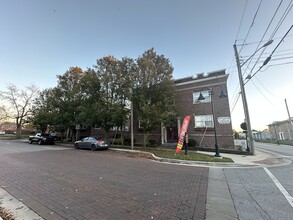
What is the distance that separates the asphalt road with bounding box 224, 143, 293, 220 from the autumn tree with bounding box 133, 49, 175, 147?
30.2ft

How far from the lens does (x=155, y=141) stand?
20.8 m

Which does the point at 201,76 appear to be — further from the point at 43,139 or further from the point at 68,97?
the point at 43,139

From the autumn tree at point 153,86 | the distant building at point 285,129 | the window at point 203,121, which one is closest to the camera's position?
the autumn tree at point 153,86

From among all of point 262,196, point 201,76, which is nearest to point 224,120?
point 201,76

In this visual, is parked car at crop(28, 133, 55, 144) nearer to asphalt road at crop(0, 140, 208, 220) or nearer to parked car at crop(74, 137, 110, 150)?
parked car at crop(74, 137, 110, 150)

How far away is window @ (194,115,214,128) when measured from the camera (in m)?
18.1

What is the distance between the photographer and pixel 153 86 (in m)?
16.5

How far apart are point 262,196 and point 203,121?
14184 mm

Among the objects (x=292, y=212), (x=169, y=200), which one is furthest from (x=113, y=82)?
(x=292, y=212)

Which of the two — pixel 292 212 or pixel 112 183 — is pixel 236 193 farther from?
pixel 112 183

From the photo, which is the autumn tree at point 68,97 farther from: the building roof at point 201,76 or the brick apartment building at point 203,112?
the building roof at point 201,76

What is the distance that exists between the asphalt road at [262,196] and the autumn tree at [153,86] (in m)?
9.20

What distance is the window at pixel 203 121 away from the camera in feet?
59.3

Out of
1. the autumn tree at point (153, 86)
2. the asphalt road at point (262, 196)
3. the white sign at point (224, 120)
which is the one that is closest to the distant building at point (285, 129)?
the white sign at point (224, 120)
